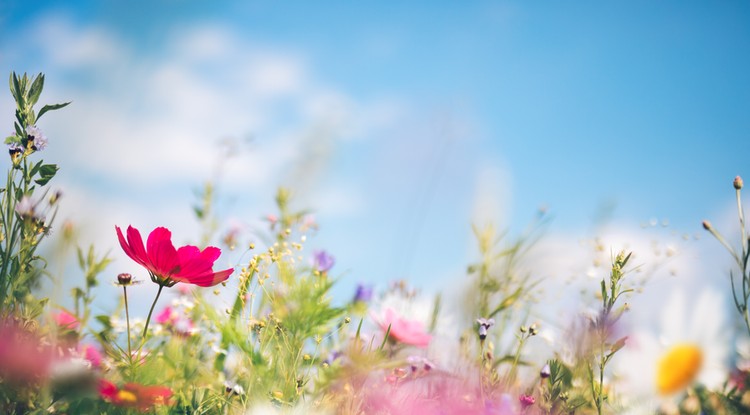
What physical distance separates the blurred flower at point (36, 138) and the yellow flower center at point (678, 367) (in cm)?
114

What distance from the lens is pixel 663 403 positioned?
0.96m

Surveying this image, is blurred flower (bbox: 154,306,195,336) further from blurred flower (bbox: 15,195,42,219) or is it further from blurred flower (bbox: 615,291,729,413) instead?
blurred flower (bbox: 615,291,729,413)

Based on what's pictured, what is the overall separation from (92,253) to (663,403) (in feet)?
3.75

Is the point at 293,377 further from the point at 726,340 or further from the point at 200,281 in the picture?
the point at 726,340

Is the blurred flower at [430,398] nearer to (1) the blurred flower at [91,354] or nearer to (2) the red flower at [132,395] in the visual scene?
(2) the red flower at [132,395]

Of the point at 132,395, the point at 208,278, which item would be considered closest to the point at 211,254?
the point at 208,278

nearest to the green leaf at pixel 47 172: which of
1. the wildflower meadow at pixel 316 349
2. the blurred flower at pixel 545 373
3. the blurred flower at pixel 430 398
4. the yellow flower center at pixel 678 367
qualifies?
the wildflower meadow at pixel 316 349

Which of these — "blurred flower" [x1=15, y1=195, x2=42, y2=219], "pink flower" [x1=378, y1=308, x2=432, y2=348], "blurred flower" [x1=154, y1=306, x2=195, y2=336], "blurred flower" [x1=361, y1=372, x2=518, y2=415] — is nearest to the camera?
"blurred flower" [x1=361, y1=372, x2=518, y2=415]

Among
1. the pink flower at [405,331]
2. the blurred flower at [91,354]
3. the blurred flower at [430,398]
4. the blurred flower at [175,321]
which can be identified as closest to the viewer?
the blurred flower at [430,398]

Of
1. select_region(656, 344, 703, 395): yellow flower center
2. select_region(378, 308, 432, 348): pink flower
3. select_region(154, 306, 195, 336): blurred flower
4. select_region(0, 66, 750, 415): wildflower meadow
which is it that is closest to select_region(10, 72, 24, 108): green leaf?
select_region(0, 66, 750, 415): wildflower meadow

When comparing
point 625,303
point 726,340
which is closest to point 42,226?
point 625,303

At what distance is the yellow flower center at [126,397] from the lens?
73 cm

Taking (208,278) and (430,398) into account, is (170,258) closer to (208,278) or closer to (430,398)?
(208,278)

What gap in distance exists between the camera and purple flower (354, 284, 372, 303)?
134 cm
